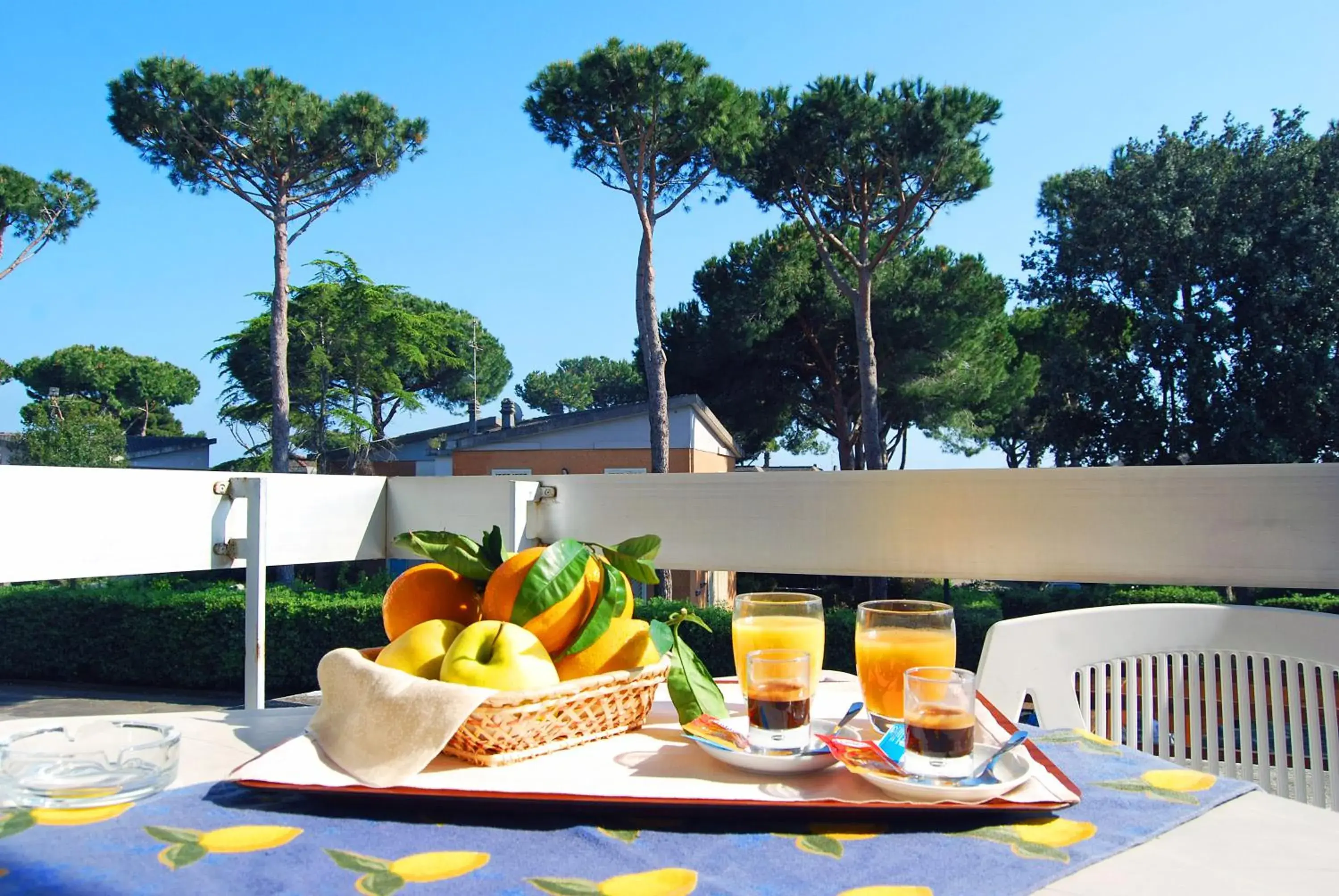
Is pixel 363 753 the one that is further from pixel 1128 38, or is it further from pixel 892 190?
pixel 892 190

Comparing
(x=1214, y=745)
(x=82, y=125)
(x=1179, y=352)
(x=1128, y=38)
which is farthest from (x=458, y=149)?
(x=1214, y=745)

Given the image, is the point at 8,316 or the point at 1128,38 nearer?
the point at 1128,38

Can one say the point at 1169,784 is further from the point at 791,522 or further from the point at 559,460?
the point at 559,460

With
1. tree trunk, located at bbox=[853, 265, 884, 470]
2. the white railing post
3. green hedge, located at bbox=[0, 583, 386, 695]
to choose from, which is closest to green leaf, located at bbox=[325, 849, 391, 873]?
the white railing post

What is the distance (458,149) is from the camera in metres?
14.4

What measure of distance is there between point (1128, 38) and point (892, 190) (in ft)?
12.7

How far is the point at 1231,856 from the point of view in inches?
19.1

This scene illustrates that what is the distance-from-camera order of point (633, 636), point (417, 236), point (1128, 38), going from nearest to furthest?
1. point (633, 636)
2. point (1128, 38)
3. point (417, 236)

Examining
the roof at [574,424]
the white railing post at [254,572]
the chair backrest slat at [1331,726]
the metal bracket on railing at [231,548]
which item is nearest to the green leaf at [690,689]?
the chair backrest slat at [1331,726]

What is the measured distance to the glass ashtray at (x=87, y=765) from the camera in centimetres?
56

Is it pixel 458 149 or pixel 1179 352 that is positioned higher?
pixel 458 149

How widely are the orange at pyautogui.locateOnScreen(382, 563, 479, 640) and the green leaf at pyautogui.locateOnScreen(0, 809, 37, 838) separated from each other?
0.26m

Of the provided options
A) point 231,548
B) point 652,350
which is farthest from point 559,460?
point 231,548

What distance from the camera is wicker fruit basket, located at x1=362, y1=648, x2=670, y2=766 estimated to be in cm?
58
